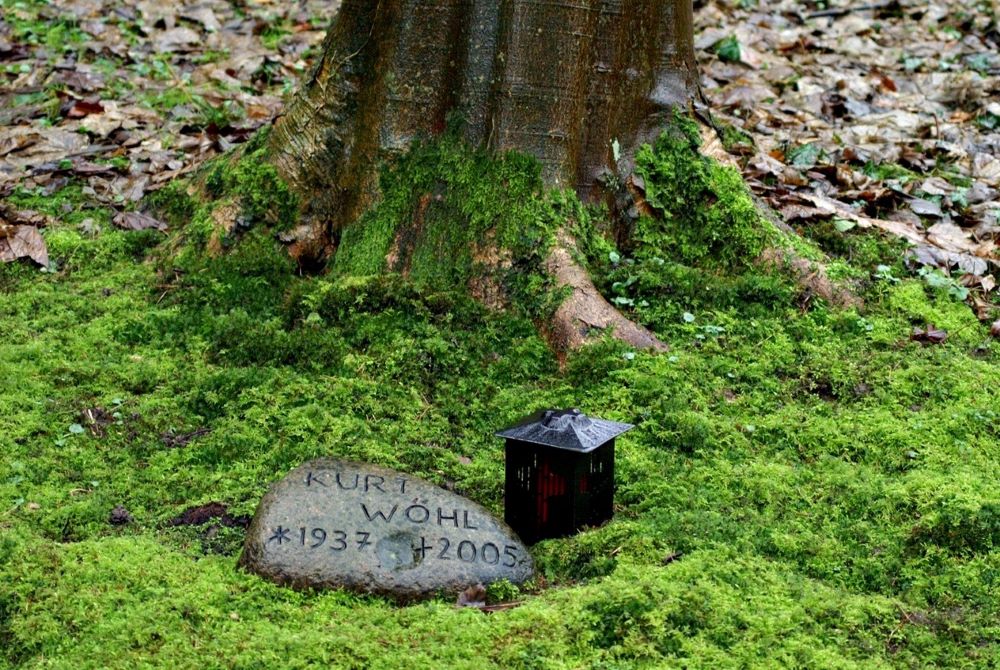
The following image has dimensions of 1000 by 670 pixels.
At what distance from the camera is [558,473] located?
150 inches

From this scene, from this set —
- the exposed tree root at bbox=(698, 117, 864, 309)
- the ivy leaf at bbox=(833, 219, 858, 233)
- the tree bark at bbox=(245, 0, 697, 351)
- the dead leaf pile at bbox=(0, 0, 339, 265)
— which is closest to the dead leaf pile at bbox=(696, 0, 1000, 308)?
the ivy leaf at bbox=(833, 219, 858, 233)

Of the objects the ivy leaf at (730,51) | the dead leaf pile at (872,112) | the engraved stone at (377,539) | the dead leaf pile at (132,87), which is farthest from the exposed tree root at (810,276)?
the ivy leaf at (730,51)

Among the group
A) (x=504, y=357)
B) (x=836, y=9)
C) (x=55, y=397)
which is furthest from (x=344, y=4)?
(x=836, y=9)

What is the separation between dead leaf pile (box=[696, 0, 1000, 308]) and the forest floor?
4 cm

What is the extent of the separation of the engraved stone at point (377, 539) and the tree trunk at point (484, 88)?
1.85 meters

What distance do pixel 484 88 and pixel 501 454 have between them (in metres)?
1.72

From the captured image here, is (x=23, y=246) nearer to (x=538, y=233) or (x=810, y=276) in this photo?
(x=538, y=233)

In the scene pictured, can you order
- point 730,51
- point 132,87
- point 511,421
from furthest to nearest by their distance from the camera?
point 730,51
point 132,87
point 511,421

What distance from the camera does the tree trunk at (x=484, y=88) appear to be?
5008mm

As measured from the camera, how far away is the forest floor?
3354 millimetres

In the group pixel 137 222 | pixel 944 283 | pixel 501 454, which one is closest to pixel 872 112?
pixel 944 283

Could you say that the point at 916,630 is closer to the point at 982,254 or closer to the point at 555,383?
the point at 555,383

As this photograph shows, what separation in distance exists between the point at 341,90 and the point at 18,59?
404 cm

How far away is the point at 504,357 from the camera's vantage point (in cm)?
485
